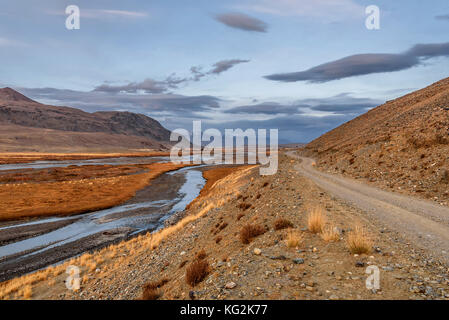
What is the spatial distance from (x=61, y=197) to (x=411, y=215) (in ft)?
151

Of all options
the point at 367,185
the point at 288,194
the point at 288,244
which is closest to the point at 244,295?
the point at 288,244

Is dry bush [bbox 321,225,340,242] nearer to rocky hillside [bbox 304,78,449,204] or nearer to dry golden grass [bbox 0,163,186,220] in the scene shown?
rocky hillside [bbox 304,78,449,204]

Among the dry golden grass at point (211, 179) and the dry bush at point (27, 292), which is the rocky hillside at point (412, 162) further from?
the dry bush at point (27, 292)

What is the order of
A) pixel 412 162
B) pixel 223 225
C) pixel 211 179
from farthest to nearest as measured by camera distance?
pixel 211 179
pixel 412 162
pixel 223 225

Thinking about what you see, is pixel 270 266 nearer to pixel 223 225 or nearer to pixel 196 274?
pixel 196 274

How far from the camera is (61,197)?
41.1 m

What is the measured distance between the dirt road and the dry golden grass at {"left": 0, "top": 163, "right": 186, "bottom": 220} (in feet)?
112

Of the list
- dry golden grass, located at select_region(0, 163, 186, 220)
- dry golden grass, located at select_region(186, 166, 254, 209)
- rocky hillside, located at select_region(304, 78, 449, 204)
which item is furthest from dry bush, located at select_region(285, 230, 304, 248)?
dry golden grass, located at select_region(0, 163, 186, 220)

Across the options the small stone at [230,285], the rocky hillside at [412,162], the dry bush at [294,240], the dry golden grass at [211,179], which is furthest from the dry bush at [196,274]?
the dry golden grass at [211,179]

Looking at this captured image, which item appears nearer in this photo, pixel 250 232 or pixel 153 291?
pixel 153 291

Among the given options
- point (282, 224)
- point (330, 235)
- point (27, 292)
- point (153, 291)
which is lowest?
point (27, 292)

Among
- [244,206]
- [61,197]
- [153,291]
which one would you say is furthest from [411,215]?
[61,197]

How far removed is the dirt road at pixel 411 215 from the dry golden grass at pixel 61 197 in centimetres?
3404

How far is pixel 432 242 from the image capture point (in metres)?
8.70
